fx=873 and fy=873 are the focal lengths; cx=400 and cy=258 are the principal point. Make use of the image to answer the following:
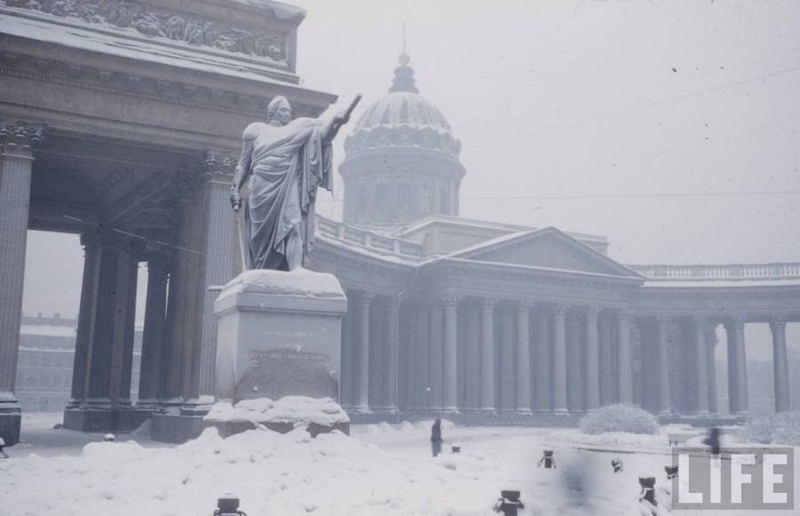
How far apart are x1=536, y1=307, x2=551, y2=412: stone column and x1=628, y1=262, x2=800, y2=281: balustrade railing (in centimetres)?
869

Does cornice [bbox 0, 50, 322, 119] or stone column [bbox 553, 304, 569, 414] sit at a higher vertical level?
cornice [bbox 0, 50, 322, 119]

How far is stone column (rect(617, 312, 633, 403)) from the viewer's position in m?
58.2

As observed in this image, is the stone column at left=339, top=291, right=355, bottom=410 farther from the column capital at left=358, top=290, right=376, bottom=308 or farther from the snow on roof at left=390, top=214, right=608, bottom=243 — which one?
the snow on roof at left=390, top=214, right=608, bottom=243

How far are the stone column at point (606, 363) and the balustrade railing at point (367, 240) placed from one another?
14.8 m

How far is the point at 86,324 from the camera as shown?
3259 cm

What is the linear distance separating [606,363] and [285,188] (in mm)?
50163

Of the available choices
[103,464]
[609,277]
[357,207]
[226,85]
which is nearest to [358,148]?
[357,207]

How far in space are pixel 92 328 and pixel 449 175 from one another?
151 ft

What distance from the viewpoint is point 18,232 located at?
74.9 feet

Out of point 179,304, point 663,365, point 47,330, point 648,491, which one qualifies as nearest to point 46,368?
point 47,330

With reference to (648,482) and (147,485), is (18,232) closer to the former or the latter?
(147,485)

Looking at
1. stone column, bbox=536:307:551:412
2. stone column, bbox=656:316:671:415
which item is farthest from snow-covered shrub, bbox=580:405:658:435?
stone column, bbox=656:316:671:415

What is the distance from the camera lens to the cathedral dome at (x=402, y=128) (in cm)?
7444

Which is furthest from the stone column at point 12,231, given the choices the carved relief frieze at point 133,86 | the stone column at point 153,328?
the stone column at point 153,328
